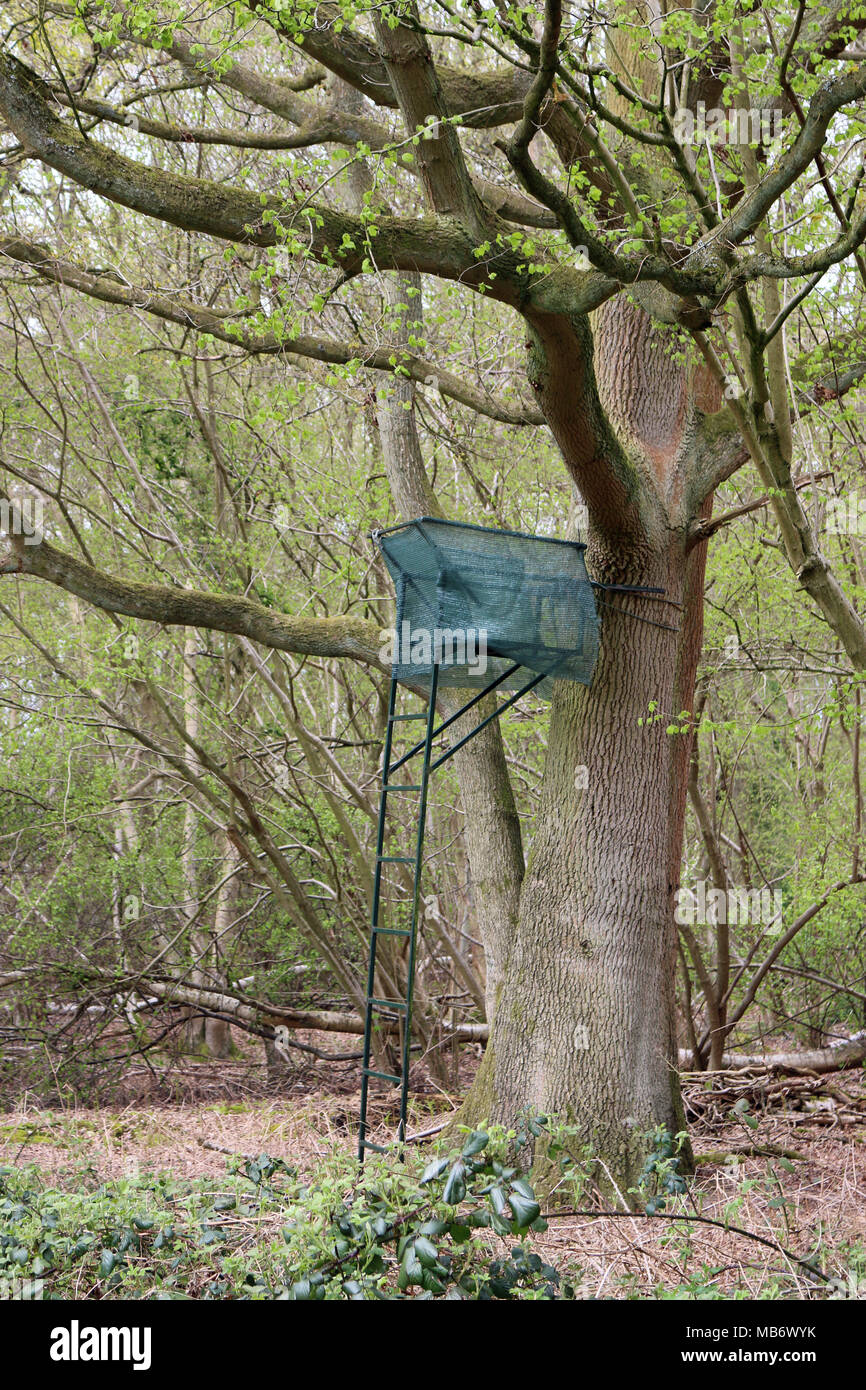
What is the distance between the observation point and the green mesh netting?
4992 mm

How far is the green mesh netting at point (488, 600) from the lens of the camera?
16.4 ft

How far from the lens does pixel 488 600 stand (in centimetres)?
505

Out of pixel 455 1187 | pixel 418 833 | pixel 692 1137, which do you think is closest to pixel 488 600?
pixel 418 833

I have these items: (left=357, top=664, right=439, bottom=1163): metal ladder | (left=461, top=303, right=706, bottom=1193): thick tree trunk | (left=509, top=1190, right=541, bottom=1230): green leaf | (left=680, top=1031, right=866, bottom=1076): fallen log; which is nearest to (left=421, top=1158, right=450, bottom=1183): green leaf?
(left=509, top=1190, right=541, bottom=1230): green leaf

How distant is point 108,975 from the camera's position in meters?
8.30

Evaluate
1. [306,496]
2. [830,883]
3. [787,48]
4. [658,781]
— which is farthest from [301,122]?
[830,883]

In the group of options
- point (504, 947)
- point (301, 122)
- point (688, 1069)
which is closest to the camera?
point (504, 947)

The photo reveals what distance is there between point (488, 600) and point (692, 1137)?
10.5ft

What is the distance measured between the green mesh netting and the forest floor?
2.14 metres

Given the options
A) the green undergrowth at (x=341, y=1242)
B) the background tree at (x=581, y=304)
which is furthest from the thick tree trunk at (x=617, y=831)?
the green undergrowth at (x=341, y=1242)

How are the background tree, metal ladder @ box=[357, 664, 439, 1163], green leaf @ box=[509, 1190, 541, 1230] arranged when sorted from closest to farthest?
green leaf @ box=[509, 1190, 541, 1230], the background tree, metal ladder @ box=[357, 664, 439, 1163]

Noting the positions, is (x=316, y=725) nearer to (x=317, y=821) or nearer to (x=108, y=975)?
(x=317, y=821)

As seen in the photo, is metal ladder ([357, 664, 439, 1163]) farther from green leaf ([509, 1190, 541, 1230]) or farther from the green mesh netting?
green leaf ([509, 1190, 541, 1230])
